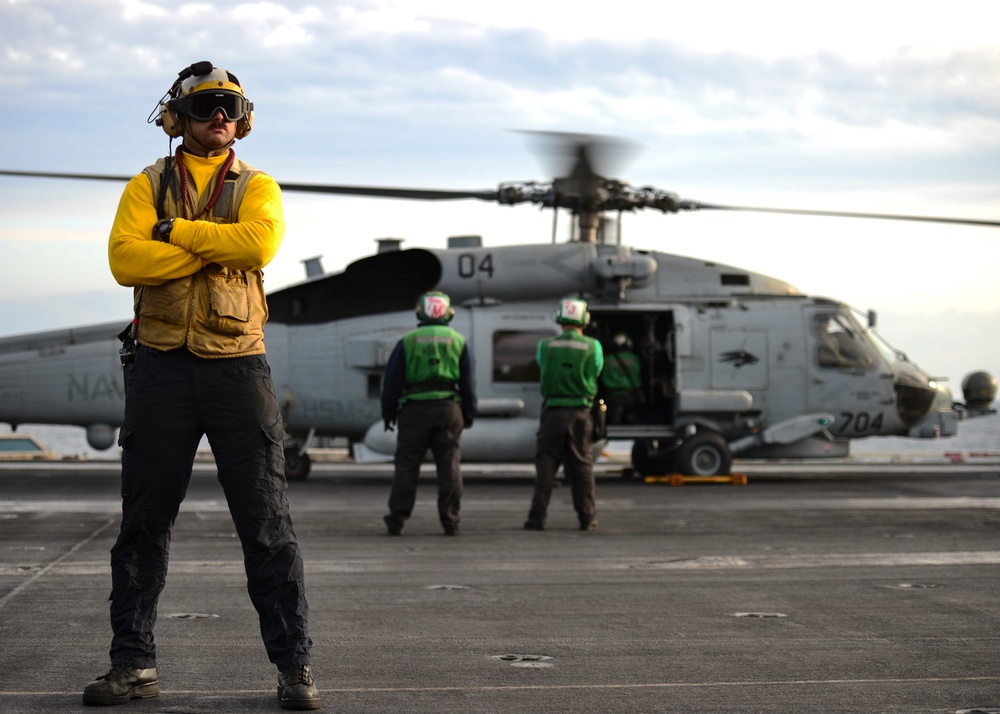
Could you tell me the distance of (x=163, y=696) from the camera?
4145mm

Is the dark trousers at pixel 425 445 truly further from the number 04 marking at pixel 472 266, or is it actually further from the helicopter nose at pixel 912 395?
the helicopter nose at pixel 912 395

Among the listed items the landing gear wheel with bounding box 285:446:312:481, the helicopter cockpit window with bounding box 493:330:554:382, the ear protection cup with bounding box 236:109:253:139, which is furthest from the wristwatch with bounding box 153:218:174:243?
the landing gear wheel with bounding box 285:446:312:481

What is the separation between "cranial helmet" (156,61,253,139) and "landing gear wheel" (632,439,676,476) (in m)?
13.6

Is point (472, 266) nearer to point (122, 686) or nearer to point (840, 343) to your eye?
point (840, 343)

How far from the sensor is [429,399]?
391 inches

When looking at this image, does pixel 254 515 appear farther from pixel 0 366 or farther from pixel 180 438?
pixel 0 366

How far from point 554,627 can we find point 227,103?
2752mm

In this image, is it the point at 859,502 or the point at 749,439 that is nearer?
the point at 859,502

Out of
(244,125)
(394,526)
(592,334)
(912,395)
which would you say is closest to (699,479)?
(592,334)

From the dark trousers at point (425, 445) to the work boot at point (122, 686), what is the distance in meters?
5.49

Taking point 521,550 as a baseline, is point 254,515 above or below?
above

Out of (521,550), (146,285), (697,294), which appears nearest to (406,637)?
(146,285)

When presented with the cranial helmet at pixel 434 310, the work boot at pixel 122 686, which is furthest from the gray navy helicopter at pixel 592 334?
the work boot at pixel 122 686

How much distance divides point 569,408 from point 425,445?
51.2 inches
